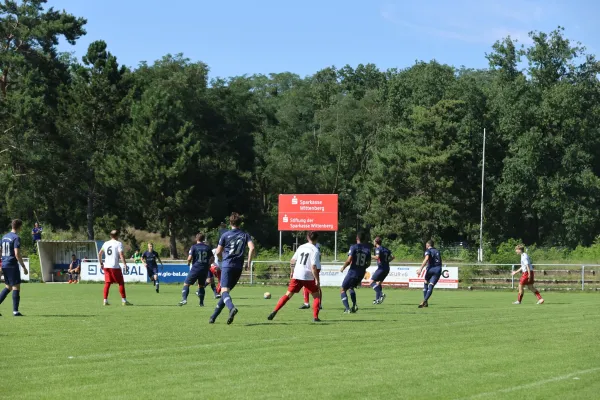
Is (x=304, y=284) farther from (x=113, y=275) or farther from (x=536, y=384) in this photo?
(x=536, y=384)

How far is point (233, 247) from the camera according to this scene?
1717 centimetres

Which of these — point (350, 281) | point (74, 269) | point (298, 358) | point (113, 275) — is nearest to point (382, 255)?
point (350, 281)

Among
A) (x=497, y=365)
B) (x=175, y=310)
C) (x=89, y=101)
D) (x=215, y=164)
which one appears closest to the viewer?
(x=497, y=365)

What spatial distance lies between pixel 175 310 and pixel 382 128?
2711 inches

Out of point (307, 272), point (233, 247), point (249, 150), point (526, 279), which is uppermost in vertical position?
point (249, 150)

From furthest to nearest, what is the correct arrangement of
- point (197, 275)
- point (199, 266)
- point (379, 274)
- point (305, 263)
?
1. point (379, 274)
2. point (199, 266)
3. point (197, 275)
4. point (305, 263)

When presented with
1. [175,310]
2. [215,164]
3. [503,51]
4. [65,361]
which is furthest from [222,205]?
[65,361]

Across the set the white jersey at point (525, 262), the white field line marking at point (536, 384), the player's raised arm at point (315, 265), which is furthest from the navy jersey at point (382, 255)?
the white field line marking at point (536, 384)

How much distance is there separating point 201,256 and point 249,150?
63.8m

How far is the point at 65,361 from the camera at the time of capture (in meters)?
11.6

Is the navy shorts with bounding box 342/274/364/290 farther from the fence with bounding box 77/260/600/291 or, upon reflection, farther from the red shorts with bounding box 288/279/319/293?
the fence with bounding box 77/260/600/291

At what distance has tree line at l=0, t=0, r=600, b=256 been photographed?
75.4 metres

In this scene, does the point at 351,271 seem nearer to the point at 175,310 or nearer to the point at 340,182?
the point at 175,310

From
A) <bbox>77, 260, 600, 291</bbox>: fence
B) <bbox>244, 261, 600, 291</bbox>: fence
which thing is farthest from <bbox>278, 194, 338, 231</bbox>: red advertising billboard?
<bbox>244, 261, 600, 291</bbox>: fence
